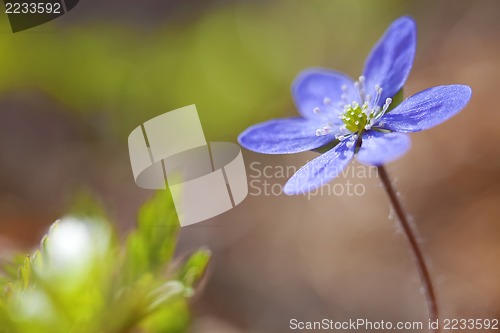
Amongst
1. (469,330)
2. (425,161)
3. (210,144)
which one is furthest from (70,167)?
(469,330)

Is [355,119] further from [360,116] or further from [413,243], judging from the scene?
[413,243]

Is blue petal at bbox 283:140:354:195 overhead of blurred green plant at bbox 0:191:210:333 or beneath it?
overhead

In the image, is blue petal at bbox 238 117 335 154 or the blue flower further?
blue petal at bbox 238 117 335 154

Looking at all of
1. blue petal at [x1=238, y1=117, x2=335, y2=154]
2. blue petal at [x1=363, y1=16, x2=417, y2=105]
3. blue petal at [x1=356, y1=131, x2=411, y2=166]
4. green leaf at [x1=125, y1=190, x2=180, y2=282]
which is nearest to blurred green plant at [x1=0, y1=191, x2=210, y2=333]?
green leaf at [x1=125, y1=190, x2=180, y2=282]

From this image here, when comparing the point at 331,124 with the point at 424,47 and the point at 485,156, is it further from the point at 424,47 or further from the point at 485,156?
the point at 424,47

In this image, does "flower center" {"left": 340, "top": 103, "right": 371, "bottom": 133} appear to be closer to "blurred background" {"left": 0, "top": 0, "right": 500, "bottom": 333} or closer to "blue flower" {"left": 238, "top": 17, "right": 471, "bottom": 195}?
"blue flower" {"left": 238, "top": 17, "right": 471, "bottom": 195}

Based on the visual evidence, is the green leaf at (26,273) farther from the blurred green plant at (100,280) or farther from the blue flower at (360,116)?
the blue flower at (360,116)

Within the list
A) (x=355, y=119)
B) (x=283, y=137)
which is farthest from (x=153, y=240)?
(x=355, y=119)
